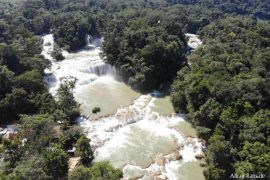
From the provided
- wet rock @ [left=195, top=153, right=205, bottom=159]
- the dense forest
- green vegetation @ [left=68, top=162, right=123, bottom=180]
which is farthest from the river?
green vegetation @ [left=68, top=162, right=123, bottom=180]

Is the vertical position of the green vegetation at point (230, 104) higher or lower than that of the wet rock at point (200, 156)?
higher

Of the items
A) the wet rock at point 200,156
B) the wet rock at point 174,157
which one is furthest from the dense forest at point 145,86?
the wet rock at point 174,157

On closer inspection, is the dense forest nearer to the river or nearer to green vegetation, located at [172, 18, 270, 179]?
green vegetation, located at [172, 18, 270, 179]

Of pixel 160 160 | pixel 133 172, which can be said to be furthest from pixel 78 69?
pixel 133 172

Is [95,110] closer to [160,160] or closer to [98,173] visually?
[160,160]

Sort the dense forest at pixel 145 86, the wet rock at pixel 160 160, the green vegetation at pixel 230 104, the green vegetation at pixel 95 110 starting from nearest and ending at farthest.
→ the dense forest at pixel 145 86
the green vegetation at pixel 230 104
the wet rock at pixel 160 160
the green vegetation at pixel 95 110

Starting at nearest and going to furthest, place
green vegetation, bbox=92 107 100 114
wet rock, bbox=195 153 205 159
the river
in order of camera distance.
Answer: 1. the river
2. wet rock, bbox=195 153 205 159
3. green vegetation, bbox=92 107 100 114

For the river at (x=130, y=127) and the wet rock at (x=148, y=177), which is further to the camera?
the river at (x=130, y=127)

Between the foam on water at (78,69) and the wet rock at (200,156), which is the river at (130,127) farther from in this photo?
the wet rock at (200,156)

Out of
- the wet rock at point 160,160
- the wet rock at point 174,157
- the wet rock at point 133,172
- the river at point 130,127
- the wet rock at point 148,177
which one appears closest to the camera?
the wet rock at point 148,177
